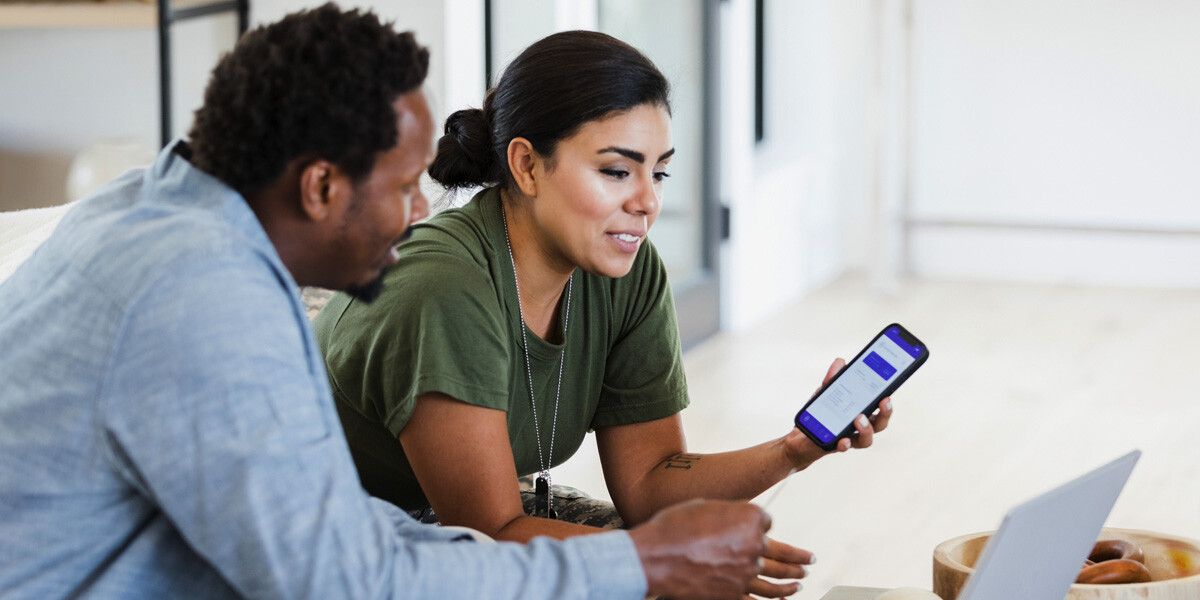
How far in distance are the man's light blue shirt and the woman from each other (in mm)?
412

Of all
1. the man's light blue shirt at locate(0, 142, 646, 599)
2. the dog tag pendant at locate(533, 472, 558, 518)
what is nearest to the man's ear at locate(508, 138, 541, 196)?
the dog tag pendant at locate(533, 472, 558, 518)

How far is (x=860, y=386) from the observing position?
132 cm

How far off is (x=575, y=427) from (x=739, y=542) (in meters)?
0.63

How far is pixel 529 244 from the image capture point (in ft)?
4.65

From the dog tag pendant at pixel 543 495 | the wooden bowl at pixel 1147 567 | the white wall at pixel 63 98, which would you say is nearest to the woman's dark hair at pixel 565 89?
the dog tag pendant at pixel 543 495

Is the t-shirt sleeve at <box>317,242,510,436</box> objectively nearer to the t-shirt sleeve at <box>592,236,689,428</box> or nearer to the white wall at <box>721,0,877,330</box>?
the t-shirt sleeve at <box>592,236,689,428</box>

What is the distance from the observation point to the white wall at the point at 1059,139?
467cm

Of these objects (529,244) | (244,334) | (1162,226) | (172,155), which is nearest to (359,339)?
(529,244)

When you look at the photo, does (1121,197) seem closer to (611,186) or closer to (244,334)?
(611,186)

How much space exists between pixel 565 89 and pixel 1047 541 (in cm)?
67

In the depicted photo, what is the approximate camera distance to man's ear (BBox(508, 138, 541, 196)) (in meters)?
1.38

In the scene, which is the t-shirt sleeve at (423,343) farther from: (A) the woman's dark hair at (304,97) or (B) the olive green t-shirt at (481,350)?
(A) the woman's dark hair at (304,97)

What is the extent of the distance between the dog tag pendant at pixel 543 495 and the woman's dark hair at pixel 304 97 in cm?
70

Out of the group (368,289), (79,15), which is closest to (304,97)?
(368,289)
